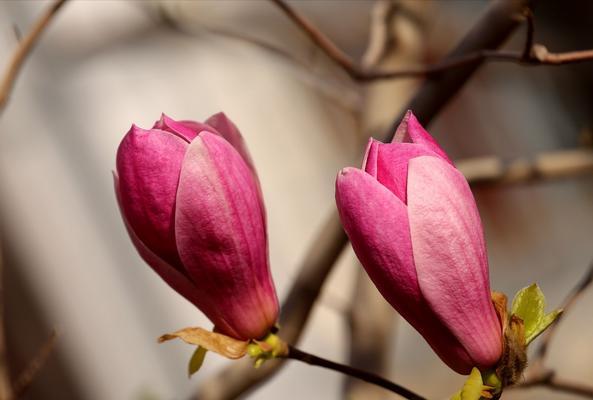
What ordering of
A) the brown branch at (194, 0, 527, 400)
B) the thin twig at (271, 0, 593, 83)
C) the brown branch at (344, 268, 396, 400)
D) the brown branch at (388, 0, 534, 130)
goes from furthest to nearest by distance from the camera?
1. the brown branch at (344, 268, 396, 400)
2. the brown branch at (194, 0, 527, 400)
3. the brown branch at (388, 0, 534, 130)
4. the thin twig at (271, 0, 593, 83)

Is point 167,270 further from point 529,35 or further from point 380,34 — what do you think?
point 380,34

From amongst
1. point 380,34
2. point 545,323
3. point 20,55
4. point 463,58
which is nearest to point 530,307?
point 545,323

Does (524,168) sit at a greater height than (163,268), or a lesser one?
lesser

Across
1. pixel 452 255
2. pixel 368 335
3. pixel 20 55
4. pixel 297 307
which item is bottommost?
pixel 368 335

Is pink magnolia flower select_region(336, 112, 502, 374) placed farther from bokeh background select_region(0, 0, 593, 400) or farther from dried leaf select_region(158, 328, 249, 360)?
bokeh background select_region(0, 0, 593, 400)

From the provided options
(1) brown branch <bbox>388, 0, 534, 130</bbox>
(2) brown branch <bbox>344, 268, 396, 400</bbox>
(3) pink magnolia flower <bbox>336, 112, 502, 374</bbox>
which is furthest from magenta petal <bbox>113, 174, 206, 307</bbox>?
(2) brown branch <bbox>344, 268, 396, 400</bbox>

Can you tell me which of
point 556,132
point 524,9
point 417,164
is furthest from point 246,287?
point 556,132

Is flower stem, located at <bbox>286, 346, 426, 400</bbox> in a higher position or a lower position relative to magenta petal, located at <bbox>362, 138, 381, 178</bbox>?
lower

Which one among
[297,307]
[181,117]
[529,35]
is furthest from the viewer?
[181,117]
